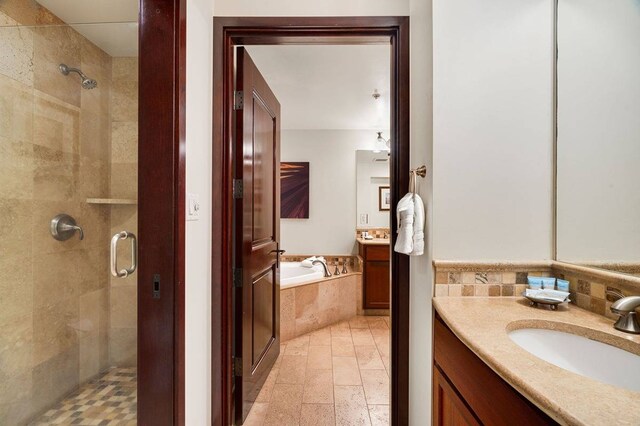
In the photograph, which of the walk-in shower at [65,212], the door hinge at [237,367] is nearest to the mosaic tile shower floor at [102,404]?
the walk-in shower at [65,212]

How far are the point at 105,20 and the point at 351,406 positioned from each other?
274 centimetres

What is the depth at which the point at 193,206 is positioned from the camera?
1.22 metres

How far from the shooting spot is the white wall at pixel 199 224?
1.20 m

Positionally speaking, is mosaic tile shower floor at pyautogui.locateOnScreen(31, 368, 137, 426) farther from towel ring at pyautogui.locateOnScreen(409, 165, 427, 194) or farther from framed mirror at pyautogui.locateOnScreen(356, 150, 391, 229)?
framed mirror at pyautogui.locateOnScreen(356, 150, 391, 229)

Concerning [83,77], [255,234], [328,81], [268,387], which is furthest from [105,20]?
[268,387]

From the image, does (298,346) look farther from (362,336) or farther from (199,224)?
(199,224)

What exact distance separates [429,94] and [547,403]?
42.6 inches

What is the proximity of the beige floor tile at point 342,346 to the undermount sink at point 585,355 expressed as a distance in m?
1.87

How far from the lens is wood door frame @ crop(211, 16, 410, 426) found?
1.43 meters

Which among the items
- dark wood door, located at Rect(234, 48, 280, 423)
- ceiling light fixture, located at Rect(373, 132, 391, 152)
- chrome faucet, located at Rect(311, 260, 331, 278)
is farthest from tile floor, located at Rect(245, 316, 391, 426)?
ceiling light fixture, located at Rect(373, 132, 391, 152)

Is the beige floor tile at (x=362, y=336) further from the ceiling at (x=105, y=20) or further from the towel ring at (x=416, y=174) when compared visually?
the ceiling at (x=105, y=20)

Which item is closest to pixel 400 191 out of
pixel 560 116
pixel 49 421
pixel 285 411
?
pixel 560 116

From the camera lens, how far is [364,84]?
2.66 metres

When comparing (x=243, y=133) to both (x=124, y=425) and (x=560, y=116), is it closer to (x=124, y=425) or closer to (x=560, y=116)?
(x=560, y=116)
